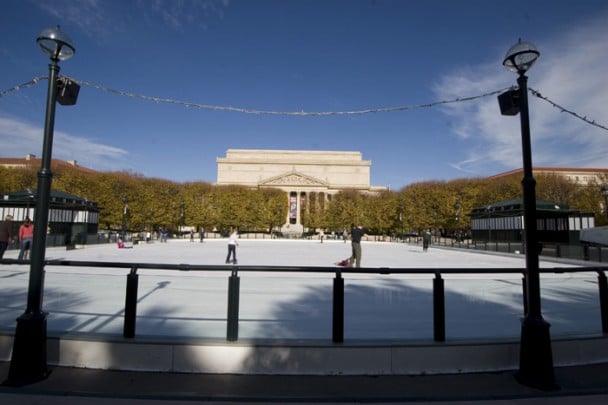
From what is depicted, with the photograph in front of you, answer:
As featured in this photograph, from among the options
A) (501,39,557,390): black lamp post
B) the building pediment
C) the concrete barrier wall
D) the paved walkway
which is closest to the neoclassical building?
the building pediment

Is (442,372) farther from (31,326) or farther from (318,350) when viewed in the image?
(31,326)

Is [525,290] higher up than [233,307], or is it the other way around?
[525,290]

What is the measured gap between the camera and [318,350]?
171 inches

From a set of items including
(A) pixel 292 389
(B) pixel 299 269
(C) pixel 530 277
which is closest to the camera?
(A) pixel 292 389

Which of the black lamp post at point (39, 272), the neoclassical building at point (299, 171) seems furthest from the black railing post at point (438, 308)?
the neoclassical building at point (299, 171)

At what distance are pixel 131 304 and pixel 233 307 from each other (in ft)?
4.22

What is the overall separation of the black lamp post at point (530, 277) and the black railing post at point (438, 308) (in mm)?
895

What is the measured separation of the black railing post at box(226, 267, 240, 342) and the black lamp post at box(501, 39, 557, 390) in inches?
132

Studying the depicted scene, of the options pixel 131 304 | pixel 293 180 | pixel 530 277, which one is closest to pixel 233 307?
pixel 131 304

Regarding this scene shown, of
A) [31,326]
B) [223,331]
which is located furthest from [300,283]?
[31,326]

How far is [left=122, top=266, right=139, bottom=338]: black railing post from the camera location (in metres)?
4.57

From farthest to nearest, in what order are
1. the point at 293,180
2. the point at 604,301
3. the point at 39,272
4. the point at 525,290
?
the point at 293,180 < the point at 604,301 < the point at 525,290 < the point at 39,272

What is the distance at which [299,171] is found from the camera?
350 feet

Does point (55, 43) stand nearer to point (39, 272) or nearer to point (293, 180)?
point (39, 272)
